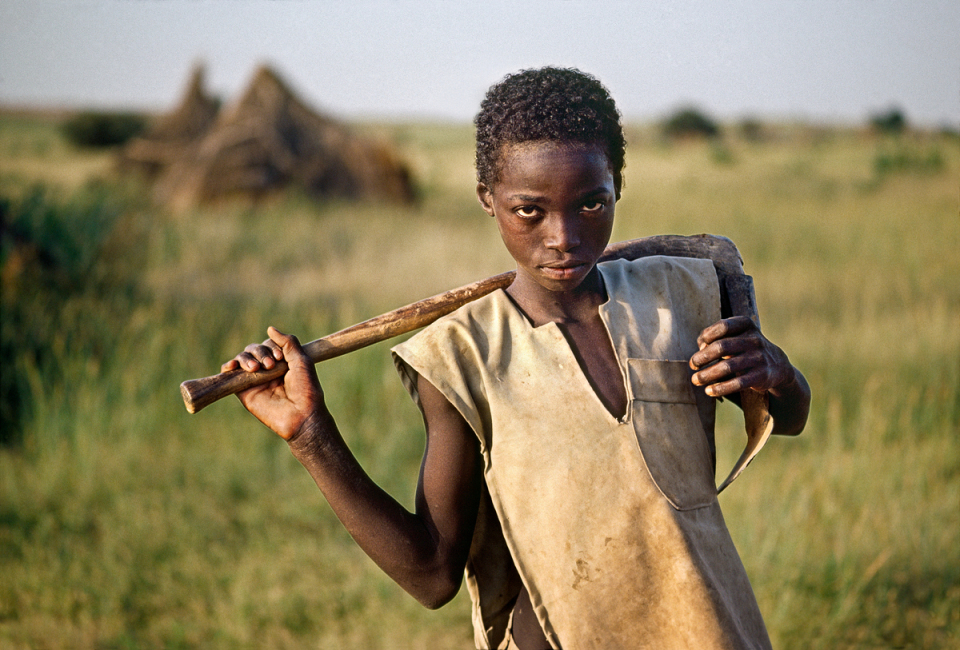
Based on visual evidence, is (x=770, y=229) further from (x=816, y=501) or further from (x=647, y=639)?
(x=647, y=639)

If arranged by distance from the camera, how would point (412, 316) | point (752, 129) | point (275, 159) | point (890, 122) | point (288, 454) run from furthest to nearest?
point (752, 129) < point (890, 122) < point (275, 159) < point (288, 454) < point (412, 316)

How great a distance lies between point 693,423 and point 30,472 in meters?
3.36

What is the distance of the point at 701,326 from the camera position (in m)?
1.54

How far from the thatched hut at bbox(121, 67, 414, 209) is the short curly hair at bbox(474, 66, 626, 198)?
9365mm

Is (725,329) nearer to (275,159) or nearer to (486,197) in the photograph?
(486,197)

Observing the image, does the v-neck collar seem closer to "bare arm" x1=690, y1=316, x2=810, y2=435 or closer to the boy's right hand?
"bare arm" x1=690, y1=316, x2=810, y2=435

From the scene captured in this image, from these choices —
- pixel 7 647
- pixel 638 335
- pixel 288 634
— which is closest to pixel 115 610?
pixel 7 647

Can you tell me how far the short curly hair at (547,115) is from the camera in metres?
1.35

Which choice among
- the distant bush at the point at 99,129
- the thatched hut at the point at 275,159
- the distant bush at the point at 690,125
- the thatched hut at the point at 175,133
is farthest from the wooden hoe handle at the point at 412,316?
the distant bush at the point at 99,129

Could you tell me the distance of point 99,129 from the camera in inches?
1092

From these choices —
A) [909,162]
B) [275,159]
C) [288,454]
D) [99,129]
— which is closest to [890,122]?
[909,162]

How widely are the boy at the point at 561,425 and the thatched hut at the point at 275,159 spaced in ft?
30.8

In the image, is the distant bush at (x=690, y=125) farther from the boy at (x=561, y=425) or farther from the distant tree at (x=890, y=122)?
the boy at (x=561, y=425)

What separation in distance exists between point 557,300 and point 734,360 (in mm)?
342
